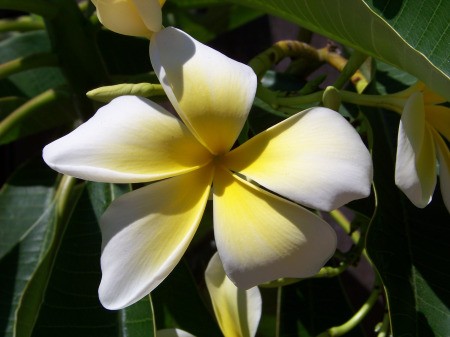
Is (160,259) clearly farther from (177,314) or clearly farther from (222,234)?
(177,314)

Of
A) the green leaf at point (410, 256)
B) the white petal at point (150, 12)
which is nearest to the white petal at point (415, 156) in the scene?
the green leaf at point (410, 256)

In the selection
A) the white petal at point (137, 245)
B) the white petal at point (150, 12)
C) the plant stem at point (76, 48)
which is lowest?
the plant stem at point (76, 48)

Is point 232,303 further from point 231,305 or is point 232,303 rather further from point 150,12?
point 150,12

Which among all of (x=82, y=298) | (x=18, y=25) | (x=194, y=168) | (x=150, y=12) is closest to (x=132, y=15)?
(x=150, y=12)

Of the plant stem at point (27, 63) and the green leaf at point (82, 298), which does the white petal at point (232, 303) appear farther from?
the plant stem at point (27, 63)

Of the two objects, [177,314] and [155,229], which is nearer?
[155,229]

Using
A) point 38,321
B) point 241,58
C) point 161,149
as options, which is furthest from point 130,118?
point 241,58
